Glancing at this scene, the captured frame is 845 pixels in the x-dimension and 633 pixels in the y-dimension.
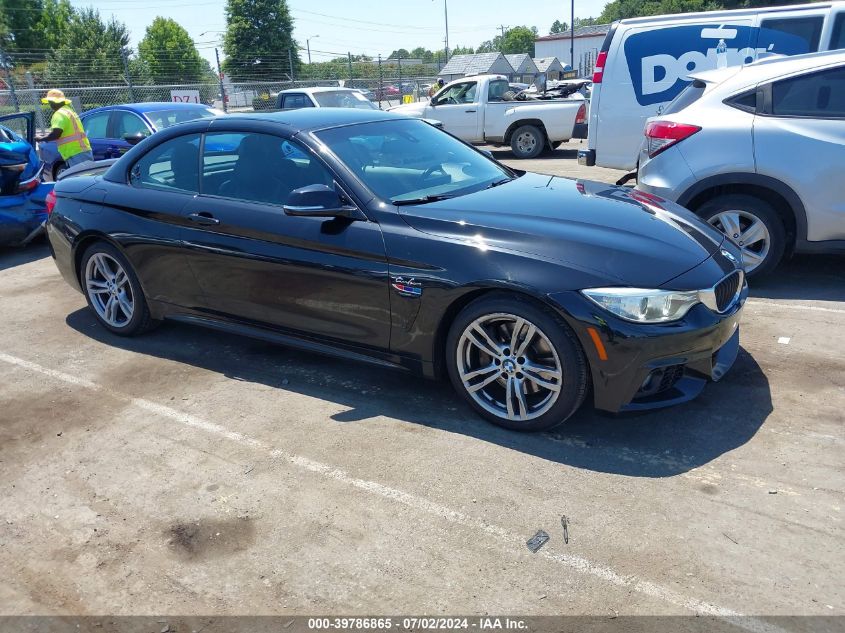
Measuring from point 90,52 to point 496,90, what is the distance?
38055 mm

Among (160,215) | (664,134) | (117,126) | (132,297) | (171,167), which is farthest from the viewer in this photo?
(117,126)

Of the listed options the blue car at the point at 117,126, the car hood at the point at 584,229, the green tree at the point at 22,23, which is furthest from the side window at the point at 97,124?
the green tree at the point at 22,23

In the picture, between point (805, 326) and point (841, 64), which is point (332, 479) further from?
point (841, 64)

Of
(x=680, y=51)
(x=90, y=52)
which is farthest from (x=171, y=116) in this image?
(x=90, y=52)

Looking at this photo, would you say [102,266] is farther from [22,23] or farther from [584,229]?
[22,23]

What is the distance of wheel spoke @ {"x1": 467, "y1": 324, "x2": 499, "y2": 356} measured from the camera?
3.64 meters

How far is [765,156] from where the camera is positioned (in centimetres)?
554

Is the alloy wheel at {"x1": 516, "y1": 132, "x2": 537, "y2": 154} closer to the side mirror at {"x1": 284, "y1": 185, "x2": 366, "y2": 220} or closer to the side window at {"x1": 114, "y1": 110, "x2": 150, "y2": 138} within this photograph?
the side window at {"x1": 114, "y1": 110, "x2": 150, "y2": 138}

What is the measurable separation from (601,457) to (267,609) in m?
1.71

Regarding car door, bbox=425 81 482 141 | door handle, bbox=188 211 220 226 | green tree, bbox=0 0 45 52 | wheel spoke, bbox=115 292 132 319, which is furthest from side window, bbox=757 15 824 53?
green tree, bbox=0 0 45 52

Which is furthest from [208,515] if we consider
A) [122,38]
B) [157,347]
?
[122,38]

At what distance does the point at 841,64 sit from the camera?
5.46 m

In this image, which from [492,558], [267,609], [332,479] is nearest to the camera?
[267,609]

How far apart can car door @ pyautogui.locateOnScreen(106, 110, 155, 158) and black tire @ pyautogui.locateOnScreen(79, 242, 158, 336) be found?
5970 mm
